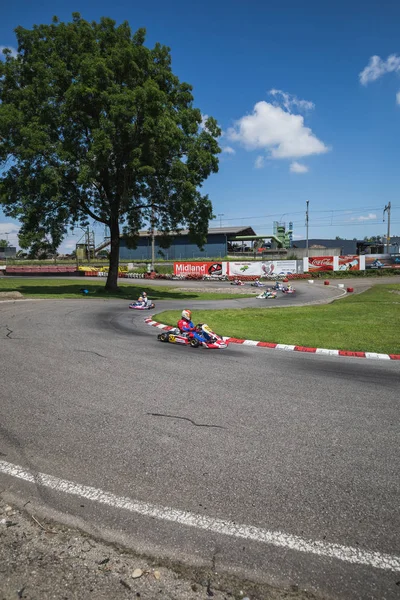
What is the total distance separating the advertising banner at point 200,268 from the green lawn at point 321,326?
29.8 m

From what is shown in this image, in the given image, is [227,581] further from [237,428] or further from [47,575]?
[237,428]

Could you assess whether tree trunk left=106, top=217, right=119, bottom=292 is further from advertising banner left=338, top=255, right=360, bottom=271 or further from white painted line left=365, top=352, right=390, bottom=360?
advertising banner left=338, top=255, right=360, bottom=271

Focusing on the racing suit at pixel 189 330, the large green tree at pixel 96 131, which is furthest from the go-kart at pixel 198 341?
the large green tree at pixel 96 131

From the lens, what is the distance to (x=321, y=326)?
Answer: 14.3m

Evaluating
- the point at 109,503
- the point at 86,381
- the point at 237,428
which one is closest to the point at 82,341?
the point at 86,381

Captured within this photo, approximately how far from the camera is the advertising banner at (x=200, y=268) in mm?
49156

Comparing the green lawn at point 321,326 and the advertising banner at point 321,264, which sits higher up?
the advertising banner at point 321,264

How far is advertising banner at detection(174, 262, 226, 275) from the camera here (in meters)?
49.2

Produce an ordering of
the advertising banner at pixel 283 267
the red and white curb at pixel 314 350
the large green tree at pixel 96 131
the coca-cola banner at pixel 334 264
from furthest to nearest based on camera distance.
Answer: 1. the coca-cola banner at pixel 334 264
2. the advertising banner at pixel 283 267
3. the large green tree at pixel 96 131
4. the red and white curb at pixel 314 350

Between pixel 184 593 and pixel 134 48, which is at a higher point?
pixel 134 48

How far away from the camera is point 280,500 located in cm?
349

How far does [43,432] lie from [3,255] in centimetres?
12241

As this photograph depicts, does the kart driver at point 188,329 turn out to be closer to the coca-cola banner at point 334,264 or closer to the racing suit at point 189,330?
the racing suit at point 189,330

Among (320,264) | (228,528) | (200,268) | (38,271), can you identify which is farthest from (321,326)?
(38,271)
